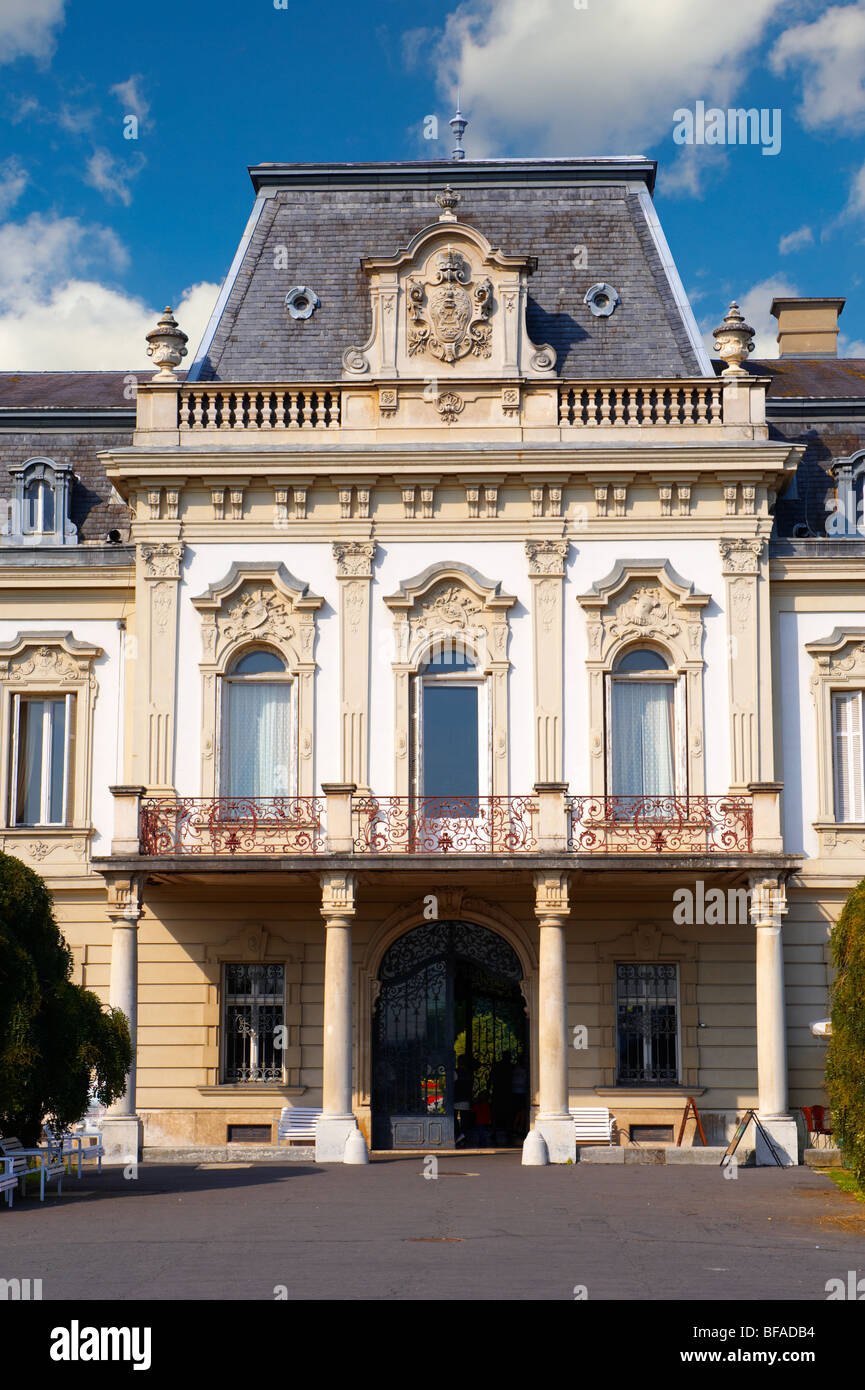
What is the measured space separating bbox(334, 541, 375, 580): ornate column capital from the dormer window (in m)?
4.60

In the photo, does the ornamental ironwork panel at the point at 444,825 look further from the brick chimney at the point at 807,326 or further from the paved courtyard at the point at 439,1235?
the brick chimney at the point at 807,326

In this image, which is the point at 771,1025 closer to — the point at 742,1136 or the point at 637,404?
the point at 742,1136

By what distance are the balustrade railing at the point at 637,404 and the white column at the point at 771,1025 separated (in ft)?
23.7

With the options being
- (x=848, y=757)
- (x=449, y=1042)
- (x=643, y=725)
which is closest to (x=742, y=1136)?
(x=449, y=1042)

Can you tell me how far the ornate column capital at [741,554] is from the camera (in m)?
26.8

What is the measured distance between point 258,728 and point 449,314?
7.03 meters

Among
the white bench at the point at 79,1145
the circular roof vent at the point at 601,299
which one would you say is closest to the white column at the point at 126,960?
the white bench at the point at 79,1145

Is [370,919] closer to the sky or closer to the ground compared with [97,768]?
closer to the ground

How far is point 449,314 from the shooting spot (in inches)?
1074

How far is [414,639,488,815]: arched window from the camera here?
87.1ft

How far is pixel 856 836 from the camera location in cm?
2692

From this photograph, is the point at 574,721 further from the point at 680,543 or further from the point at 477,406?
the point at 477,406
